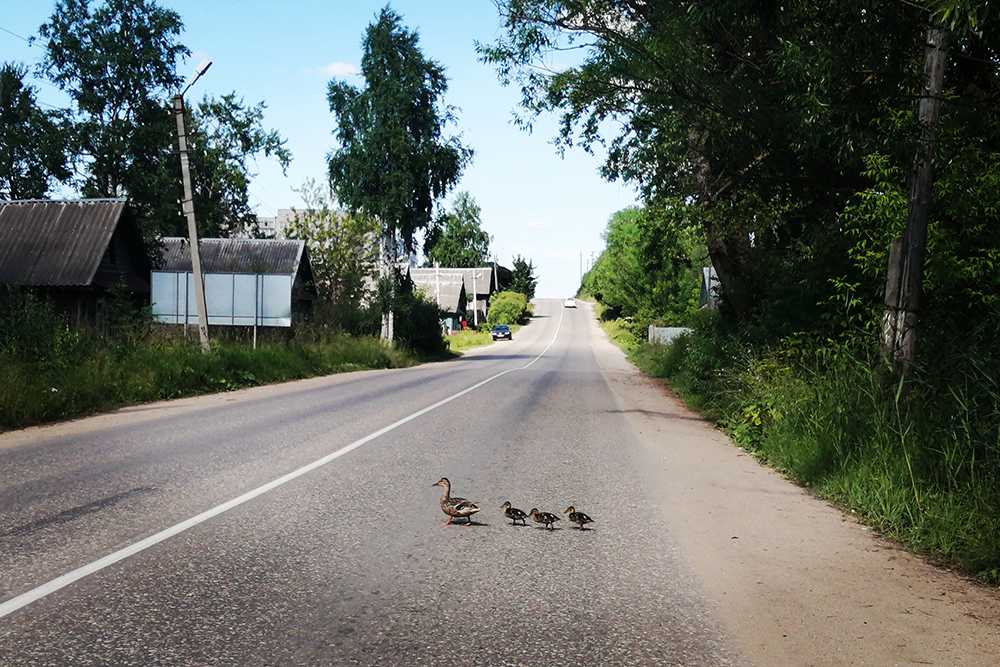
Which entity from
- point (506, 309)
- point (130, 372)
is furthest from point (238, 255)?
point (506, 309)

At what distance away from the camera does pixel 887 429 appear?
29.4 feet

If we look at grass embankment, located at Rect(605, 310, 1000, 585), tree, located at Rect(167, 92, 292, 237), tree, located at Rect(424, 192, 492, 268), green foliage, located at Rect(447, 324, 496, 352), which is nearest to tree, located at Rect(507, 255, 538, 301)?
tree, located at Rect(424, 192, 492, 268)

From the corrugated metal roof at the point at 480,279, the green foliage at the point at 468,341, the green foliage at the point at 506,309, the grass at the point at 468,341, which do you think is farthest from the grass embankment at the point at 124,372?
the corrugated metal roof at the point at 480,279

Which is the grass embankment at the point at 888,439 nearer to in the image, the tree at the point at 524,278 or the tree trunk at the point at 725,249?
the tree trunk at the point at 725,249

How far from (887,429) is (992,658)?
4.90 meters

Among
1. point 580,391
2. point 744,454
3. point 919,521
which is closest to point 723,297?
point 580,391

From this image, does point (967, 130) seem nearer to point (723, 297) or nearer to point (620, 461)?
point (620, 461)

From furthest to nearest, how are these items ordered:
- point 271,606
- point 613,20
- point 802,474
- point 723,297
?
point 723,297 < point 613,20 < point 802,474 < point 271,606

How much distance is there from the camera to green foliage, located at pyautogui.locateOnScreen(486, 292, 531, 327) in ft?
371

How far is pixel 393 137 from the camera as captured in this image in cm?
4384

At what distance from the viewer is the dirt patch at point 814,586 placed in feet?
14.5

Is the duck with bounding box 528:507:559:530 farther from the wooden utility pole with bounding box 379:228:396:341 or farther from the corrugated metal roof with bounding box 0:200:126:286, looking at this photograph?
the wooden utility pole with bounding box 379:228:396:341

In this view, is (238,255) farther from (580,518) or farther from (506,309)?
(506,309)

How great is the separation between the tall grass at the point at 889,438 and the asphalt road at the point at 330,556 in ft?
6.12
